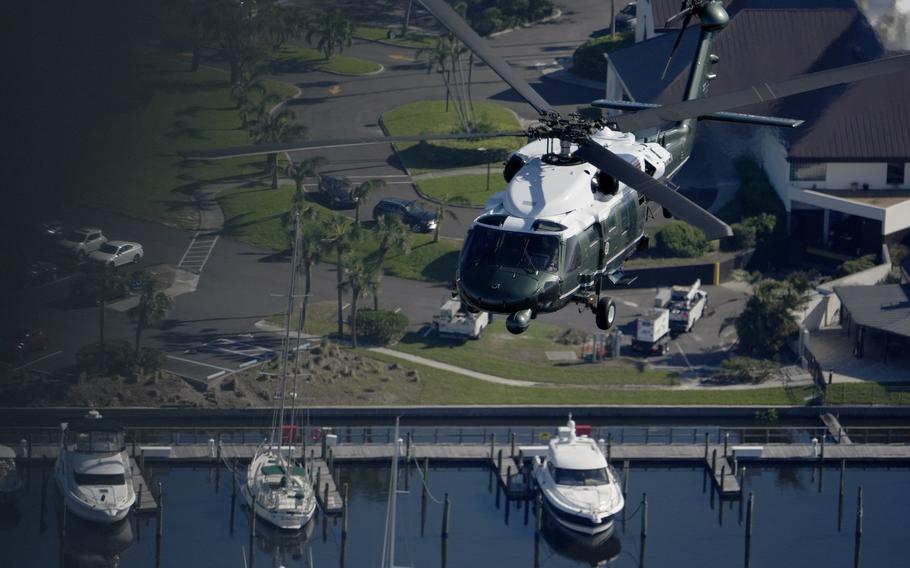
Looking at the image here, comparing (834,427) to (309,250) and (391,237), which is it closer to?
(391,237)

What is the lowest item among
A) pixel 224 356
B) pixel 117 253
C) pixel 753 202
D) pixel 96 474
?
pixel 96 474

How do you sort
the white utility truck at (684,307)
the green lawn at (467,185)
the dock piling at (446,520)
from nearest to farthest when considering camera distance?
the dock piling at (446,520) < the white utility truck at (684,307) < the green lawn at (467,185)

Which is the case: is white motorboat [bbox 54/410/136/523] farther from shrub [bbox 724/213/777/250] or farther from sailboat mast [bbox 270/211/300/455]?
shrub [bbox 724/213/777/250]

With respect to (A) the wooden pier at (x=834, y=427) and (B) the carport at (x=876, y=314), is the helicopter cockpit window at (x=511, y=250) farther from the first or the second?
(B) the carport at (x=876, y=314)

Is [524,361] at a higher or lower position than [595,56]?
lower

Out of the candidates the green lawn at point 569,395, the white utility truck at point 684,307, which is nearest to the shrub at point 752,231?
the white utility truck at point 684,307

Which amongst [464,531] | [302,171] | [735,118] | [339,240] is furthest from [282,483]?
[735,118]

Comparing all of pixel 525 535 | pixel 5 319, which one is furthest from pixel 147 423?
pixel 5 319
